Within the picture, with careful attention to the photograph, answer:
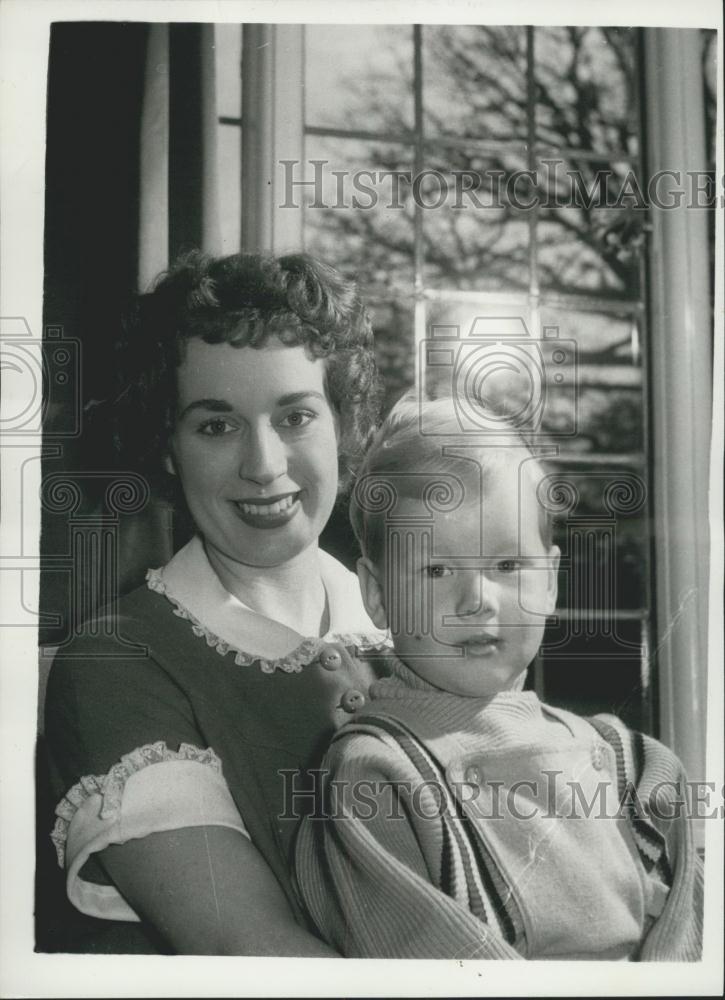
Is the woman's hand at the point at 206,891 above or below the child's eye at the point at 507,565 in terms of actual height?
below

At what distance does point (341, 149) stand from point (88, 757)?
0.68m

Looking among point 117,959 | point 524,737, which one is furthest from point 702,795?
point 117,959

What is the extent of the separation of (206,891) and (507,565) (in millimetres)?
438

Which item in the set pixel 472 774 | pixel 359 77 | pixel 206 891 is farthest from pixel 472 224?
pixel 206 891

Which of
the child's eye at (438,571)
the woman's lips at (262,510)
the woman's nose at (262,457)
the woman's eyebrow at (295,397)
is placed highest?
the woman's eyebrow at (295,397)

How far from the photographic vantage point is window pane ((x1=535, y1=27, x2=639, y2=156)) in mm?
1081

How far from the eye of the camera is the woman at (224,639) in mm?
971

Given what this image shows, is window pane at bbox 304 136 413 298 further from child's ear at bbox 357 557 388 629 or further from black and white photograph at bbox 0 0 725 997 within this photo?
child's ear at bbox 357 557 388 629

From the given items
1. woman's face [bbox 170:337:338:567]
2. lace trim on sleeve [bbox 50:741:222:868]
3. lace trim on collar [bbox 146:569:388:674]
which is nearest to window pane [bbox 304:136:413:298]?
woman's face [bbox 170:337:338:567]

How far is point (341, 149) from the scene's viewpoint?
1.06 metres

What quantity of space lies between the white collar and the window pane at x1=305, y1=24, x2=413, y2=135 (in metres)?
0.47

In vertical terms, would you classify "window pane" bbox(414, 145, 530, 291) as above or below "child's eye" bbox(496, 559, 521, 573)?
above

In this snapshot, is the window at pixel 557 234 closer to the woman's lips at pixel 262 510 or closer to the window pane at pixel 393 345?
the window pane at pixel 393 345

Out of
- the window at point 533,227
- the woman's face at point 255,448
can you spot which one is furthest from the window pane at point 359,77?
the woman's face at point 255,448
